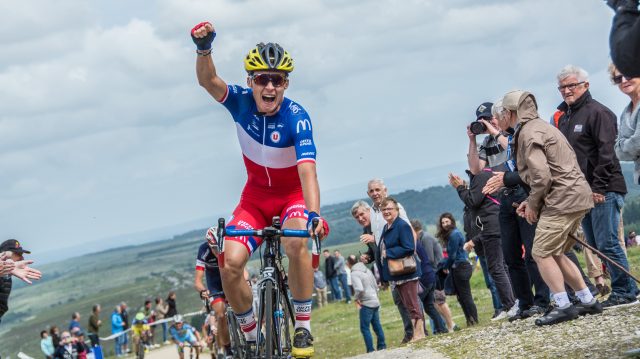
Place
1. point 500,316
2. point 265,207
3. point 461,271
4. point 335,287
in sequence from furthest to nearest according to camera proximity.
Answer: point 335,287
point 461,271
point 500,316
point 265,207

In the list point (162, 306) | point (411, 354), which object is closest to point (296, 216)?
point (411, 354)

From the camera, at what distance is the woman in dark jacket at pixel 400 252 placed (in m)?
14.4

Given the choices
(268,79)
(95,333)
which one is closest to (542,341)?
(268,79)

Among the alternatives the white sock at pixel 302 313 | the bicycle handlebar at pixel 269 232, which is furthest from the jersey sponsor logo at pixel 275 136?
the white sock at pixel 302 313

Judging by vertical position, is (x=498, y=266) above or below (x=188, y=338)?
above

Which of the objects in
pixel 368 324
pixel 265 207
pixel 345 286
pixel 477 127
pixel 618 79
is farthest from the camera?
pixel 345 286

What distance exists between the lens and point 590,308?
10.8 meters

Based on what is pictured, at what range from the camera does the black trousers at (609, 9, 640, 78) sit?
629cm

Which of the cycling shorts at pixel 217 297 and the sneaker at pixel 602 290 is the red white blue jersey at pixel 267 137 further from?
the sneaker at pixel 602 290

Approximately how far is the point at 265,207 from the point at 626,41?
16.4 ft

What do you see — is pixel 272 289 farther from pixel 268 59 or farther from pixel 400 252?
pixel 400 252

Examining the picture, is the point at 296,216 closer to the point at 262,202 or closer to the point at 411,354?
the point at 262,202

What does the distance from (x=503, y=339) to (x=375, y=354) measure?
1999 millimetres

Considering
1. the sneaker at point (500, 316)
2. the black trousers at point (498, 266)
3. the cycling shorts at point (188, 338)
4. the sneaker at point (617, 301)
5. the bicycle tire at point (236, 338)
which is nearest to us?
the sneaker at point (617, 301)
